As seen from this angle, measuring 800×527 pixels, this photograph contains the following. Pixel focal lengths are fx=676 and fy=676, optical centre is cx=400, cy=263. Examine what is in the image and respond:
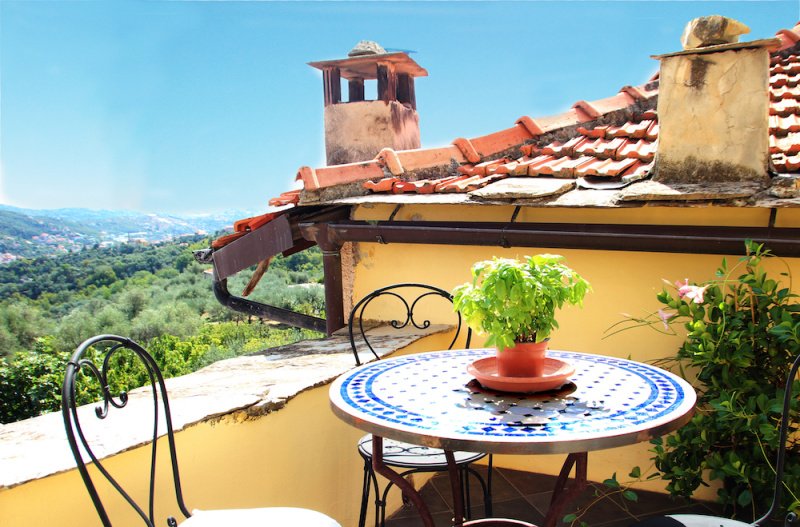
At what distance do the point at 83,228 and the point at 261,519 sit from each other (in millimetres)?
47039

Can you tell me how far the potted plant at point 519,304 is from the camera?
1.96m

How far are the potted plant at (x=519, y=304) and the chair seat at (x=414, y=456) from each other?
18.3 inches

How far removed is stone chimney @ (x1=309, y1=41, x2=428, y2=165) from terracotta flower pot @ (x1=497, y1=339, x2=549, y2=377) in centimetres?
642

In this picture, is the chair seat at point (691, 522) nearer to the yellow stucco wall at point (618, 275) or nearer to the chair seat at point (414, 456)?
the chair seat at point (414, 456)

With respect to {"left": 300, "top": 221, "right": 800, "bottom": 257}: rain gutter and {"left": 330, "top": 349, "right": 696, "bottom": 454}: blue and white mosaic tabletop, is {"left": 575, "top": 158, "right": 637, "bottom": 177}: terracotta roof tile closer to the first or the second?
{"left": 300, "top": 221, "right": 800, "bottom": 257}: rain gutter

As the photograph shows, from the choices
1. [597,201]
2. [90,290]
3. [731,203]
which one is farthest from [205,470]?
[90,290]

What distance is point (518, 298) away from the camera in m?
1.94

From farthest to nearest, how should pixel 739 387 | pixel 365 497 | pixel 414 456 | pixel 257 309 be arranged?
pixel 257 309 < pixel 739 387 < pixel 365 497 < pixel 414 456

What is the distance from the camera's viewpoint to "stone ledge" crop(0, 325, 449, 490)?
2.00 meters

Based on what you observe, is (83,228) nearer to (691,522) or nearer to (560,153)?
(560,153)

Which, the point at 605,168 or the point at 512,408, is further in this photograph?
the point at 605,168

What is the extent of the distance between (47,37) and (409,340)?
66.1m

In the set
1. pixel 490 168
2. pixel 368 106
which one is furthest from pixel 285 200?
pixel 368 106

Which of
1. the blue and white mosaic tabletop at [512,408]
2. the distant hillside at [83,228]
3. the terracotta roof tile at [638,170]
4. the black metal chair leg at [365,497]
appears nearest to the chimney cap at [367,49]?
the terracotta roof tile at [638,170]
